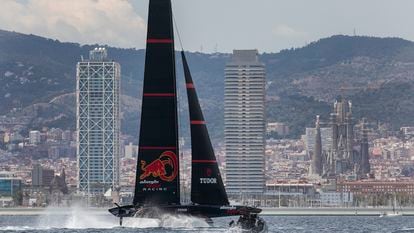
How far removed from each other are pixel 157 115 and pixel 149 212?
4.27 metres

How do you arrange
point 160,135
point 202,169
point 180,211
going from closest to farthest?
point 180,211, point 160,135, point 202,169

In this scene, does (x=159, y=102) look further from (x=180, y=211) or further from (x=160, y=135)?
(x=180, y=211)

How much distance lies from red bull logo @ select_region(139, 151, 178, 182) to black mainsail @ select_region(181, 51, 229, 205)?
127 centimetres

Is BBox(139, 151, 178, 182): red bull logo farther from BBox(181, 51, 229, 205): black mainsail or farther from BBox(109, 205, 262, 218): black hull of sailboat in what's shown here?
BBox(109, 205, 262, 218): black hull of sailboat

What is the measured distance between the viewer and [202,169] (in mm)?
71125

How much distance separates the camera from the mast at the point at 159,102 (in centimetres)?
7012

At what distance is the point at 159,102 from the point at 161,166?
281 centimetres

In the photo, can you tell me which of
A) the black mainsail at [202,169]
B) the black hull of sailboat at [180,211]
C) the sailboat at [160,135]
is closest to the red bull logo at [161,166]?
the sailboat at [160,135]

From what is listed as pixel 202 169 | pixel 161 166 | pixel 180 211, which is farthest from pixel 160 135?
pixel 180 211

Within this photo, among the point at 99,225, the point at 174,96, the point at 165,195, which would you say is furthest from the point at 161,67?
the point at 99,225

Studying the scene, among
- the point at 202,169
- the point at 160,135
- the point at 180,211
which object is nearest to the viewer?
the point at 180,211

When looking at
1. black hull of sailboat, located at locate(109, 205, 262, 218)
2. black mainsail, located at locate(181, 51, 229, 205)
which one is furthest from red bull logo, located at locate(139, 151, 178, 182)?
black hull of sailboat, located at locate(109, 205, 262, 218)

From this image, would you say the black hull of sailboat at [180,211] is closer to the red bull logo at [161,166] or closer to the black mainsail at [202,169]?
the black mainsail at [202,169]

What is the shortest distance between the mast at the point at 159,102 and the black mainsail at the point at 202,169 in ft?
4.21
